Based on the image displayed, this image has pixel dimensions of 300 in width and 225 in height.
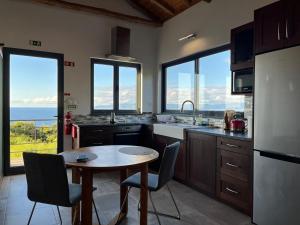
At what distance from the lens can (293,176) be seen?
2176 millimetres

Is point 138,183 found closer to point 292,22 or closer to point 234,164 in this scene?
point 234,164

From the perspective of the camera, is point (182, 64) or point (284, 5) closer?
point (284, 5)

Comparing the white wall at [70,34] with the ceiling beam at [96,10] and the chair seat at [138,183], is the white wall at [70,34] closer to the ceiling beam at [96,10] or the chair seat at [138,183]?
the ceiling beam at [96,10]

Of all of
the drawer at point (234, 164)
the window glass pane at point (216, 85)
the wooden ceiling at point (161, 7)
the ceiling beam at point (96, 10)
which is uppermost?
the wooden ceiling at point (161, 7)

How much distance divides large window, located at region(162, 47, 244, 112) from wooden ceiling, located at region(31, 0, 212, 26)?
0.99m

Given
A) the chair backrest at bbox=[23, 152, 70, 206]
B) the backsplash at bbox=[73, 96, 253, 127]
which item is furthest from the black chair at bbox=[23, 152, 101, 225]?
the backsplash at bbox=[73, 96, 253, 127]

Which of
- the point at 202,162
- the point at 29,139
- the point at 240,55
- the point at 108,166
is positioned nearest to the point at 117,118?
the point at 29,139

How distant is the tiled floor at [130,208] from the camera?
2662mm

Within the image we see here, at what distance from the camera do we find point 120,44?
4988mm

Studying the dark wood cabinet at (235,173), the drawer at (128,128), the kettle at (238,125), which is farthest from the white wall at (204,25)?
the dark wood cabinet at (235,173)

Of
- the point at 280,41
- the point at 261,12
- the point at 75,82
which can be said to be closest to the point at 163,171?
the point at 280,41

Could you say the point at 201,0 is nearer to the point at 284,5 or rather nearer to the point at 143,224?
the point at 284,5

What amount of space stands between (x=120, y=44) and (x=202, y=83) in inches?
71.0

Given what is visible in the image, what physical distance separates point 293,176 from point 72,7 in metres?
4.51
